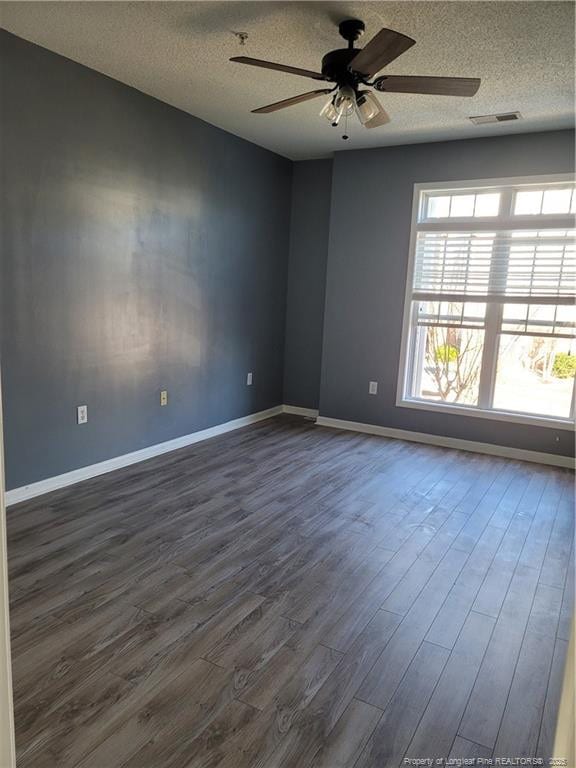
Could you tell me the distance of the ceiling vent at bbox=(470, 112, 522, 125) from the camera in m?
3.82

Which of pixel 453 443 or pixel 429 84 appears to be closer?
pixel 429 84

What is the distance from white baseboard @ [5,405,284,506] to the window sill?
1.66 metres

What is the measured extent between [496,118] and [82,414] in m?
3.72

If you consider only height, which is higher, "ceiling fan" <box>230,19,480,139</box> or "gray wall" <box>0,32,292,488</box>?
"ceiling fan" <box>230,19,480,139</box>

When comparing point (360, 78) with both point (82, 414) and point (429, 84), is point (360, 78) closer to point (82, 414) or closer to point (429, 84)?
point (429, 84)

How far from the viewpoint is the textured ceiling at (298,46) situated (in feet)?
8.29

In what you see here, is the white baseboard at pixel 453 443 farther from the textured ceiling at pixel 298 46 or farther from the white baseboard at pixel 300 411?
the textured ceiling at pixel 298 46

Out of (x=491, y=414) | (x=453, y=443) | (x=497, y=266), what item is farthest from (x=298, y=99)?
(x=453, y=443)

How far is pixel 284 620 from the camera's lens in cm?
219

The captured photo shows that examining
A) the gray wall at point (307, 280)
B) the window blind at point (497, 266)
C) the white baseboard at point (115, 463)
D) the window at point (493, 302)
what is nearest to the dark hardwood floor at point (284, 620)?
the white baseboard at point (115, 463)

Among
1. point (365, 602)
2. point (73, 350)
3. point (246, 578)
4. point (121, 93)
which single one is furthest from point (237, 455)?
point (121, 93)

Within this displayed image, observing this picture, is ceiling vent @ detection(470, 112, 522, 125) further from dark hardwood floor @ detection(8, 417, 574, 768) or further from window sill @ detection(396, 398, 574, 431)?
dark hardwood floor @ detection(8, 417, 574, 768)

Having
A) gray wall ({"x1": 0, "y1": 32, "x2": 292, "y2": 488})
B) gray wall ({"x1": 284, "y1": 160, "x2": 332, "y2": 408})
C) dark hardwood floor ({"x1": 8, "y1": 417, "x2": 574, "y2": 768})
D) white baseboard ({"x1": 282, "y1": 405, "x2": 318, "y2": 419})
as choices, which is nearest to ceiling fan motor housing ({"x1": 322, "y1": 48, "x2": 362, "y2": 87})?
gray wall ({"x1": 0, "y1": 32, "x2": 292, "y2": 488})

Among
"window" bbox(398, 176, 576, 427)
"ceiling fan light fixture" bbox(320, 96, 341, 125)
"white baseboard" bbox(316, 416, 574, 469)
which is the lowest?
"white baseboard" bbox(316, 416, 574, 469)
